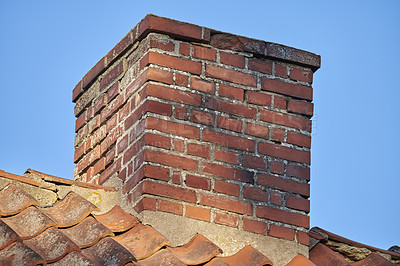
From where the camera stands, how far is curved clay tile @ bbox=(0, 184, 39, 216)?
3932 millimetres

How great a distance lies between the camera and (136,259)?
12.3 feet

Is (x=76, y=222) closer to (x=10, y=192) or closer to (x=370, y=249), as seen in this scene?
(x=10, y=192)

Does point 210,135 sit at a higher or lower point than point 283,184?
higher

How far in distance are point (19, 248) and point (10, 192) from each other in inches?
23.3

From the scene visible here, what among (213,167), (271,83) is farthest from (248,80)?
(213,167)

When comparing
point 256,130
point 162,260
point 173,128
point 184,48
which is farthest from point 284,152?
point 162,260

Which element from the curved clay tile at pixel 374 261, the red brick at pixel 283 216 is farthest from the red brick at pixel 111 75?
the curved clay tile at pixel 374 261

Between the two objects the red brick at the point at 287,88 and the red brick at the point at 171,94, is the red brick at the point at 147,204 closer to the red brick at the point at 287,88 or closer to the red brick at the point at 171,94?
the red brick at the point at 171,94

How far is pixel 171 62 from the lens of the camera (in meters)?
4.47

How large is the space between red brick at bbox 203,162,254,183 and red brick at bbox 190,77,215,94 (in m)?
0.43

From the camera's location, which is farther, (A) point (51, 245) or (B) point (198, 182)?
(B) point (198, 182)

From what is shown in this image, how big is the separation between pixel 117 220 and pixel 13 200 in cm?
52

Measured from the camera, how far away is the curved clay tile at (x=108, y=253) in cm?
360

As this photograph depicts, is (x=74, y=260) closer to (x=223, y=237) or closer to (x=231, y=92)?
(x=223, y=237)
